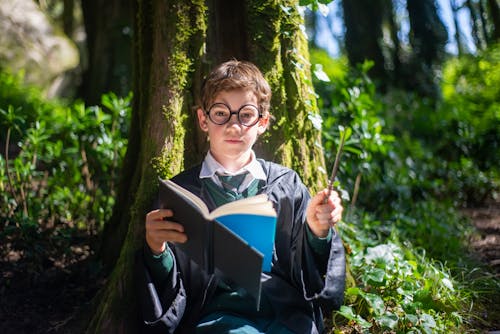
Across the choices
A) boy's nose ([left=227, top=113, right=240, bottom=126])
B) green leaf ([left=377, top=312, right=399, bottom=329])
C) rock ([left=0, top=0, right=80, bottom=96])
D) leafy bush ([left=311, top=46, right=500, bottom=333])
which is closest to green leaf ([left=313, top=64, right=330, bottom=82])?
leafy bush ([left=311, top=46, right=500, bottom=333])

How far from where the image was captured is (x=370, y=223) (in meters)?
4.12

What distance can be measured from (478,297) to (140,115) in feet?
7.42

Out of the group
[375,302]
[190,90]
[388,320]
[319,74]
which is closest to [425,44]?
[319,74]

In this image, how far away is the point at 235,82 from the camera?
2318 millimetres

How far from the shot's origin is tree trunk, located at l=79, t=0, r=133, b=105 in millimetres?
7434

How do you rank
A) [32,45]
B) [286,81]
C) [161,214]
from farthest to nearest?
1. [32,45]
2. [286,81]
3. [161,214]

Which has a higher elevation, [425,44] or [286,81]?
[425,44]

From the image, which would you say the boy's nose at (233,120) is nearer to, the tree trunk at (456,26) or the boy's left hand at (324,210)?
the boy's left hand at (324,210)

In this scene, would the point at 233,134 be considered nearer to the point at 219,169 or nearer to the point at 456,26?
the point at 219,169

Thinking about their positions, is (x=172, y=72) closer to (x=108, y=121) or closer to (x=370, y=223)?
(x=108, y=121)

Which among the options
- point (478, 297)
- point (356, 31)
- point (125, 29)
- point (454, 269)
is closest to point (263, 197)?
point (478, 297)

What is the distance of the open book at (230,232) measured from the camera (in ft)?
6.24

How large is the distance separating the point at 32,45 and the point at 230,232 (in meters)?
8.56

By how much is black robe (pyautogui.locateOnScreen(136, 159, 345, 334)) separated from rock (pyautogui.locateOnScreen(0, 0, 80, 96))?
25.4ft
